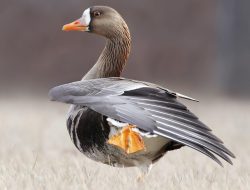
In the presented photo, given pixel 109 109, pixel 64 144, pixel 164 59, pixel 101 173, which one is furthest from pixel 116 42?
pixel 164 59

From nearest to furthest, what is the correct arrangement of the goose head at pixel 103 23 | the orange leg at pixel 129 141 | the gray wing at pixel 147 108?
the gray wing at pixel 147 108, the orange leg at pixel 129 141, the goose head at pixel 103 23

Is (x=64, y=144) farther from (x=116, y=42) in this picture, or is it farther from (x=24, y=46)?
(x=24, y=46)

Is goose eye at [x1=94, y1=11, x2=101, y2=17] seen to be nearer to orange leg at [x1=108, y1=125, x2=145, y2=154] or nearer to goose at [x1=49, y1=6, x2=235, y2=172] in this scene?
goose at [x1=49, y1=6, x2=235, y2=172]

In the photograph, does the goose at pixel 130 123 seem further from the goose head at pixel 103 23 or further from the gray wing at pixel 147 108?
the goose head at pixel 103 23

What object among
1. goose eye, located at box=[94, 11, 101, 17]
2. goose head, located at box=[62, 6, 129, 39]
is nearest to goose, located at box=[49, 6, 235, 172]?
goose head, located at box=[62, 6, 129, 39]

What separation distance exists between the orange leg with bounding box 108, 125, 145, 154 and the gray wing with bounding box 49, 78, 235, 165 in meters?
0.22

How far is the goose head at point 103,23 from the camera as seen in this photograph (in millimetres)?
5945

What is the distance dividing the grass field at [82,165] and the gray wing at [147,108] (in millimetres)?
398

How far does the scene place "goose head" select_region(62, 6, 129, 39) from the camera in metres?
5.95

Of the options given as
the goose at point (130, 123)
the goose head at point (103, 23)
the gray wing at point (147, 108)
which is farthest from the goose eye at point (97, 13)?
the gray wing at point (147, 108)

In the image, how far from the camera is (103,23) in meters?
5.98

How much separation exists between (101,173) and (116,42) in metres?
0.94

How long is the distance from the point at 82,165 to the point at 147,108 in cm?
150

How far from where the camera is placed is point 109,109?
4668mm
